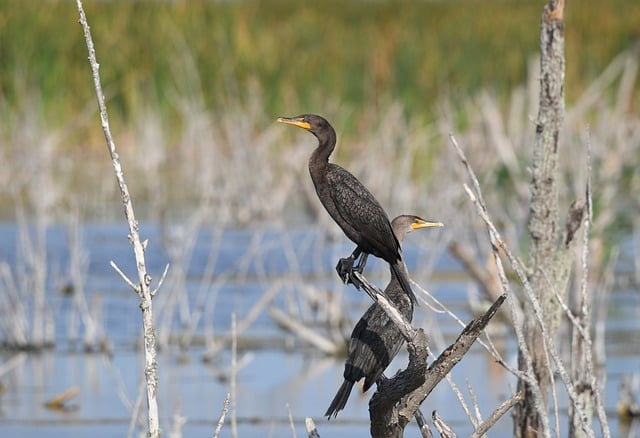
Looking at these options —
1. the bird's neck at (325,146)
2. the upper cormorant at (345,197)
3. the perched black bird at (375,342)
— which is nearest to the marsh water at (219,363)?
the perched black bird at (375,342)

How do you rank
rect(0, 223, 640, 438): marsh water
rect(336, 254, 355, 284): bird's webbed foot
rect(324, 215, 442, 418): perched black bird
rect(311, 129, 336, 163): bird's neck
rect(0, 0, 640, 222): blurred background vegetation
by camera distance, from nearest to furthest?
rect(311, 129, 336, 163): bird's neck → rect(336, 254, 355, 284): bird's webbed foot → rect(324, 215, 442, 418): perched black bird → rect(0, 223, 640, 438): marsh water → rect(0, 0, 640, 222): blurred background vegetation

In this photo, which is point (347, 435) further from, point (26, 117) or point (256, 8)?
point (256, 8)

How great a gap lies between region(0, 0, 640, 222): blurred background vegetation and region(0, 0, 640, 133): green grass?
0.02m

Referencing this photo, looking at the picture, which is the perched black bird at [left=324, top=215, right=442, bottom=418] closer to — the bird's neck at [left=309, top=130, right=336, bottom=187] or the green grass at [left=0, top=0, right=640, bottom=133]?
the bird's neck at [left=309, top=130, right=336, bottom=187]

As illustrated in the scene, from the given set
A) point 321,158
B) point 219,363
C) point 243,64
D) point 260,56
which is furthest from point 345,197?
point 260,56

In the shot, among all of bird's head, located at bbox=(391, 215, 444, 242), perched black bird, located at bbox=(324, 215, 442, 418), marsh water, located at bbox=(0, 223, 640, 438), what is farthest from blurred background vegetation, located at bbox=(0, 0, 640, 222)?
perched black bird, located at bbox=(324, 215, 442, 418)

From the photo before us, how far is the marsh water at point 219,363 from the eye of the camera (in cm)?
747

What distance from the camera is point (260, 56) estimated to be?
1811cm

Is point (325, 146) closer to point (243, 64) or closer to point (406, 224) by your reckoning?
point (406, 224)

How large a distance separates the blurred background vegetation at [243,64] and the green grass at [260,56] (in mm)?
21

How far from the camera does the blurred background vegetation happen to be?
1673cm

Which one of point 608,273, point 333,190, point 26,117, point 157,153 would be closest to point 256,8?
point 157,153

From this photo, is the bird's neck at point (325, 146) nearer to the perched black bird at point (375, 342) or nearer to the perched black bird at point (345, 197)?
the perched black bird at point (345, 197)

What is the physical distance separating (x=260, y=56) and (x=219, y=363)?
9.64m
